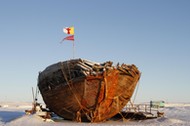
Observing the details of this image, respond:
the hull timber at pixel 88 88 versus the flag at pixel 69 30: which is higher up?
the flag at pixel 69 30

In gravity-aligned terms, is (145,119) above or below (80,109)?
below

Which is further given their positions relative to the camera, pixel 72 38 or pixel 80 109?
pixel 72 38

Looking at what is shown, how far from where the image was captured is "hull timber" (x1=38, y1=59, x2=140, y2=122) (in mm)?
19781

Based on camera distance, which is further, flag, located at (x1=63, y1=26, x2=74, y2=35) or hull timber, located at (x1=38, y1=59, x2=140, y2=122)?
flag, located at (x1=63, y1=26, x2=74, y2=35)

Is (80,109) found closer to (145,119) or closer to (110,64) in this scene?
(110,64)

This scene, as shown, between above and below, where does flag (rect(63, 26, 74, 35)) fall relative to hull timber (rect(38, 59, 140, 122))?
above

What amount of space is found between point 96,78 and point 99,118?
9.90 feet

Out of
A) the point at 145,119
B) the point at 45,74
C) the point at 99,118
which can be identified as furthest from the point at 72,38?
the point at 145,119

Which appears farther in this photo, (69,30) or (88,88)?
(69,30)

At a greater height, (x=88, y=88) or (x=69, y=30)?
(x=69, y=30)

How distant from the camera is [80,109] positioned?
66.5ft

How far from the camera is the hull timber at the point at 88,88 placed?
19781mm

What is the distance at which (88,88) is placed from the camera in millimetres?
19766

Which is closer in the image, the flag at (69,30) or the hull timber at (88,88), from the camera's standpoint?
the hull timber at (88,88)
